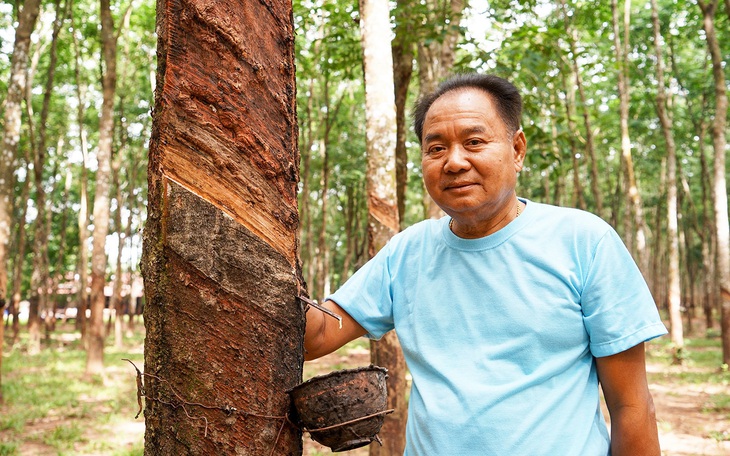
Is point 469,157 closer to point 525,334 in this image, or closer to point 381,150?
point 525,334

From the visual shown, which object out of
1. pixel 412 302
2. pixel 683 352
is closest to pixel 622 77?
pixel 683 352

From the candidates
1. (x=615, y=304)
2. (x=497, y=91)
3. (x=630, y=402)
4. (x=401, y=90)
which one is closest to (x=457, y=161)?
(x=497, y=91)

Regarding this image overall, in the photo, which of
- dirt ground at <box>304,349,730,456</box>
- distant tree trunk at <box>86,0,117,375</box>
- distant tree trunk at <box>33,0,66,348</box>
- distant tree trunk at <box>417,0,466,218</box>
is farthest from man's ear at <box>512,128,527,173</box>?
distant tree trunk at <box>33,0,66,348</box>

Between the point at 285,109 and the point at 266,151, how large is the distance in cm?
14

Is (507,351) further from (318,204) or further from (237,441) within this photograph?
(318,204)

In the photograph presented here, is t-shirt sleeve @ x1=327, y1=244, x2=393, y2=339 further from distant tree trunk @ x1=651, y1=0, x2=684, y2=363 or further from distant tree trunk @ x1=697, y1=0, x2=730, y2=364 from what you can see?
distant tree trunk @ x1=651, y1=0, x2=684, y2=363

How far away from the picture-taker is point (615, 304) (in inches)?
60.5

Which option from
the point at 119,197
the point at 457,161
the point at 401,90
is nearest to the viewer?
the point at 457,161

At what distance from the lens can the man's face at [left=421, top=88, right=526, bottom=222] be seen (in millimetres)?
1673

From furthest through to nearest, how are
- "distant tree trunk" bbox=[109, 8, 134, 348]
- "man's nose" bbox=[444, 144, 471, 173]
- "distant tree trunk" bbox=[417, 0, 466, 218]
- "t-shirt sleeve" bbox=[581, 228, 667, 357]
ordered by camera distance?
1. "distant tree trunk" bbox=[109, 8, 134, 348]
2. "distant tree trunk" bbox=[417, 0, 466, 218]
3. "man's nose" bbox=[444, 144, 471, 173]
4. "t-shirt sleeve" bbox=[581, 228, 667, 357]

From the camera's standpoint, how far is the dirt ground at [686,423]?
20.8ft

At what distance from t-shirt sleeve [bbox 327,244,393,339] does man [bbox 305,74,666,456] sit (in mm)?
89

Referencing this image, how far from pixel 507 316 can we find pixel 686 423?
7.22 m

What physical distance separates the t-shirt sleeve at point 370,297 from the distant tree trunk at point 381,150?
2437 mm
